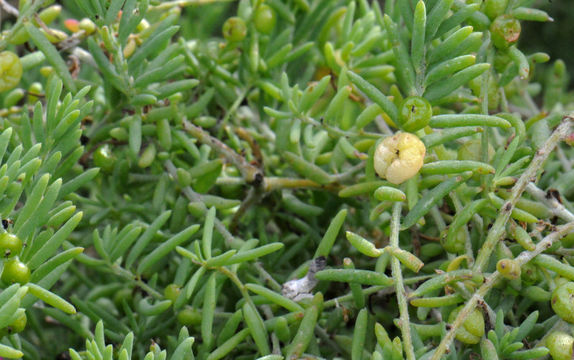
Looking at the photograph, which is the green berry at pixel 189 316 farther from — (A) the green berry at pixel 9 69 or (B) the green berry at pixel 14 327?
A: (A) the green berry at pixel 9 69

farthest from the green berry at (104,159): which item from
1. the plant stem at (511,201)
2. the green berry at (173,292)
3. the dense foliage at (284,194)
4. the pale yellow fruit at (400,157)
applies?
the plant stem at (511,201)

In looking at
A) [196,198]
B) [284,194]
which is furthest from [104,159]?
[284,194]

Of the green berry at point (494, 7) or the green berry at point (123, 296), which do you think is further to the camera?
the green berry at point (123, 296)

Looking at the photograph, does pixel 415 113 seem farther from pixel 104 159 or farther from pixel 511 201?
pixel 104 159

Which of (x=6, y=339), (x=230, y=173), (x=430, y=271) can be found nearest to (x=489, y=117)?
(x=430, y=271)

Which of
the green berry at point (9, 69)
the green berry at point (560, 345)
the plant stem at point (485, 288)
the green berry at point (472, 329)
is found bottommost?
the green berry at point (560, 345)

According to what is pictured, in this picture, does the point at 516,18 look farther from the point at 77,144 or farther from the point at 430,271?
the point at 77,144
